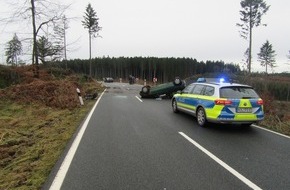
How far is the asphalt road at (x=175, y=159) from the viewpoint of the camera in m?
5.68

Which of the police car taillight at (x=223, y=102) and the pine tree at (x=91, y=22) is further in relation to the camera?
the pine tree at (x=91, y=22)

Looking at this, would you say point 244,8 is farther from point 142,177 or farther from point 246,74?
point 142,177

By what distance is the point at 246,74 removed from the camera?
25359 mm

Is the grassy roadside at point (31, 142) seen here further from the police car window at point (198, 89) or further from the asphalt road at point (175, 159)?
the police car window at point (198, 89)

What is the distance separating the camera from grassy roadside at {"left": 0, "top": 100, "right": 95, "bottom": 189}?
6.03 m

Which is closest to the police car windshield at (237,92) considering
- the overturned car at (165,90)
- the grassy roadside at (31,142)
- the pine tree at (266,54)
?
the grassy roadside at (31,142)

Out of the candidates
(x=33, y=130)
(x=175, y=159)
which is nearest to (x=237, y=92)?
(x=175, y=159)

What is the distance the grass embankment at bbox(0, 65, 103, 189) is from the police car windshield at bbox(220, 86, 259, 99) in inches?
195

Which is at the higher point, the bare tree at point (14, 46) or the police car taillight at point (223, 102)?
the bare tree at point (14, 46)

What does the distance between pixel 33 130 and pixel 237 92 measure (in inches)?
271

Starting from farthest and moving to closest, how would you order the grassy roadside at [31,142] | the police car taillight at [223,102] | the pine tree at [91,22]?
the pine tree at [91,22] → the police car taillight at [223,102] → the grassy roadside at [31,142]

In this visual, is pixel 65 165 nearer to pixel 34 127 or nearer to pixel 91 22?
pixel 34 127

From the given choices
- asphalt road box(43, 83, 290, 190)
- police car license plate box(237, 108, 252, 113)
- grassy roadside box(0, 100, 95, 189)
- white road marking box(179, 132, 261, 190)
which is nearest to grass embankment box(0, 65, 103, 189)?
grassy roadside box(0, 100, 95, 189)

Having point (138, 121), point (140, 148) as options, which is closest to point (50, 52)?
point (138, 121)
